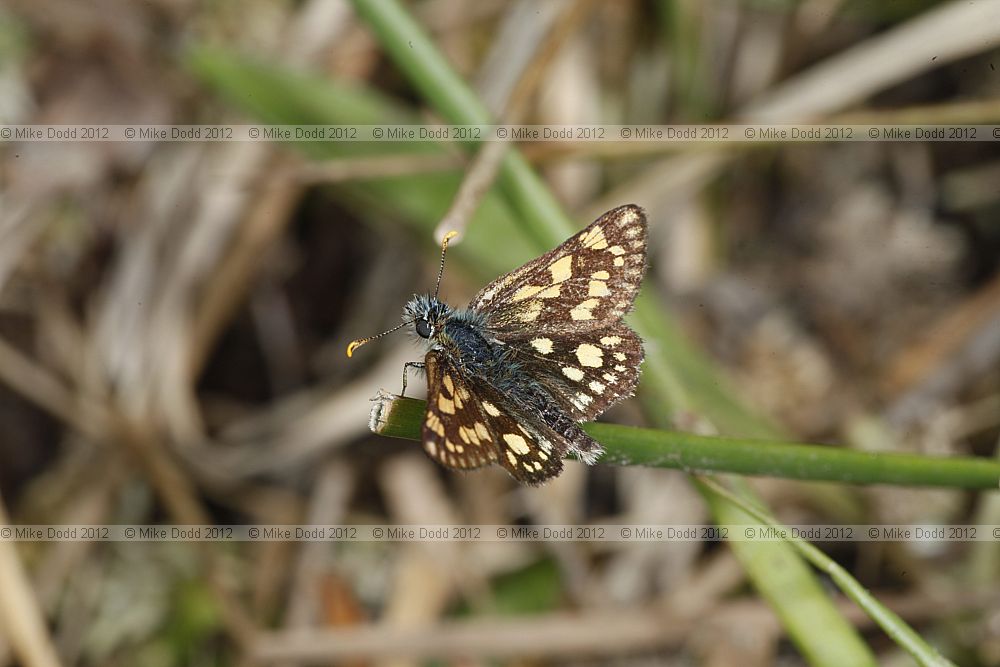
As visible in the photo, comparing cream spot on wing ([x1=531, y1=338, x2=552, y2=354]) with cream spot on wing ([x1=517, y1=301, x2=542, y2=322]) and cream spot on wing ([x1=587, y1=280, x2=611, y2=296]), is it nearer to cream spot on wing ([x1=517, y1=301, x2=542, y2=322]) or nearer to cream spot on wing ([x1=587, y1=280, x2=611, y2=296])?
cream spot on wing ([x1=517, y1=301, x2=542, y2=322])

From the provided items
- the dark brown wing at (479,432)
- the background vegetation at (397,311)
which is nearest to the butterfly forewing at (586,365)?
the dark brown wing at (479,432)

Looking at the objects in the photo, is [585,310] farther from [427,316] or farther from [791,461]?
[791,461]

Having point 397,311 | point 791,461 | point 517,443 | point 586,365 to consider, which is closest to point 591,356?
point 586,365

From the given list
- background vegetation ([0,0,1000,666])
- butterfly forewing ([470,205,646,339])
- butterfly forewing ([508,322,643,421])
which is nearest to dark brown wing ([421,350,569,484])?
butterfly forewing ([508,322,643,421])

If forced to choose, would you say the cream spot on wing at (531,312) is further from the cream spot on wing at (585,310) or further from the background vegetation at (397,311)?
the background vegetation at (397,311)

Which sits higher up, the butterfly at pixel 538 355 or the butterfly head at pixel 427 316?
the butterfly head at pixel 427 316

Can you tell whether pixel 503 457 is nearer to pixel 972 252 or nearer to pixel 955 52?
pixel 955 52
